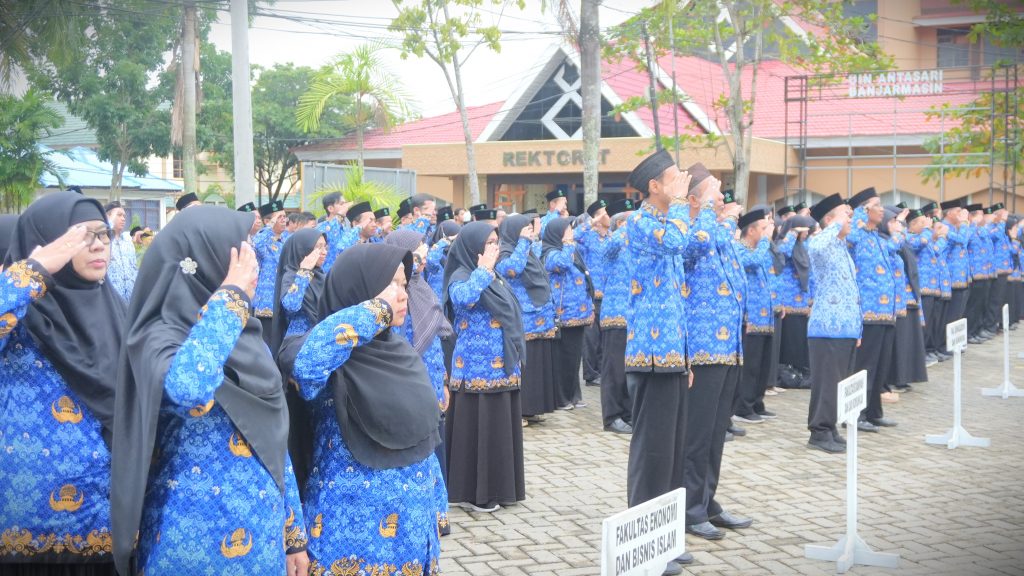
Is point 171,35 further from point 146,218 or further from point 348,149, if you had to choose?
point 146,218

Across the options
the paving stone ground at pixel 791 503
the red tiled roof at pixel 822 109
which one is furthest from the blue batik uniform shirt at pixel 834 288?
the red tiled roof at pixel 822 109

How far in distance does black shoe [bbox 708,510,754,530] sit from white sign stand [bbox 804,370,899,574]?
21.2 inches

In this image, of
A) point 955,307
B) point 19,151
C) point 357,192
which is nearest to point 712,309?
point 955,307

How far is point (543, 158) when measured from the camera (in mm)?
25938

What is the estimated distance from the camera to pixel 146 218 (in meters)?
38.4

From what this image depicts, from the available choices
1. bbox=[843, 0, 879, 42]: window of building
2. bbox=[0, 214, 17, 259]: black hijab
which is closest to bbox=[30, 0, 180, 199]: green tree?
bbox=[843, 0, 879, 42]: window of building

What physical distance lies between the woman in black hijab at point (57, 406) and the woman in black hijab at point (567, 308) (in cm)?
698

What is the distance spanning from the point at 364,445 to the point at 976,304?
1535 cm

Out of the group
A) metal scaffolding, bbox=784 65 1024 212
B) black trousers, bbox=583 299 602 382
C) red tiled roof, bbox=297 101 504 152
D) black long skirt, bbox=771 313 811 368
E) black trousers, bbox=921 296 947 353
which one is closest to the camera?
black long skirt, bbox=771 313 811 368

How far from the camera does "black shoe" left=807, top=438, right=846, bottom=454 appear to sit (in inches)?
342

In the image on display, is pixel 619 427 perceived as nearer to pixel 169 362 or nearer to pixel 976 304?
pixel 169 362

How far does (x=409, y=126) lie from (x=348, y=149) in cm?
232

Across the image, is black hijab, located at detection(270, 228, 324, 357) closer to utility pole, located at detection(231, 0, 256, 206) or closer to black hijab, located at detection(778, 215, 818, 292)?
utility pole, located at detection(231, 0, 256, 206)

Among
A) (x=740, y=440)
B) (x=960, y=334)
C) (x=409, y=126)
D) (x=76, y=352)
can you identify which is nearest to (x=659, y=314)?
(x=76, y=352)
